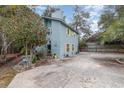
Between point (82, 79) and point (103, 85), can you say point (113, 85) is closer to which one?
point (103, 85)

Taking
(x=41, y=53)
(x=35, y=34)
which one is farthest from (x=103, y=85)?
(x=41, y=53)

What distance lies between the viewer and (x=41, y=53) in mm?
9359

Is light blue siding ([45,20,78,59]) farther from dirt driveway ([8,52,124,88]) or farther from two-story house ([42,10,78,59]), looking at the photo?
dirt driveway ([8,52,124,88])

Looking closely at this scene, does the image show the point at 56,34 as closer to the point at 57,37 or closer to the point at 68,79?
the point at 57,37

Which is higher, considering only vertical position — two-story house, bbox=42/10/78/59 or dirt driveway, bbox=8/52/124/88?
two-story house, bbox=42/10/78/59

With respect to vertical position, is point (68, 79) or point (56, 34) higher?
point (56, 34)

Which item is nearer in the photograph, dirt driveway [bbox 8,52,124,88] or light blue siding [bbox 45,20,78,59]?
dirt driveway [bbox 8,52,124,88]

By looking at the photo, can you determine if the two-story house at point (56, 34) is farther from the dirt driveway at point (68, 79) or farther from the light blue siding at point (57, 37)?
the dirt driveway at point (68, 79)

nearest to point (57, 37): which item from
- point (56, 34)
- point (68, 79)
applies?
point (56, 34)

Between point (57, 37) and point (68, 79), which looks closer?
point (68, 79)

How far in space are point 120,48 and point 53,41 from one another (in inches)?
117

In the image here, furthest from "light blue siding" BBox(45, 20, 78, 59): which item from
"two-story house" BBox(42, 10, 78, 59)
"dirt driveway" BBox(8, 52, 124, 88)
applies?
"dirt driveway" BBox(8, 52, 124, 88)

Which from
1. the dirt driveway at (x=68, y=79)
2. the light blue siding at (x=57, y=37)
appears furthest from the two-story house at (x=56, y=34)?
the dirt driveway at (x=68, y=79)
